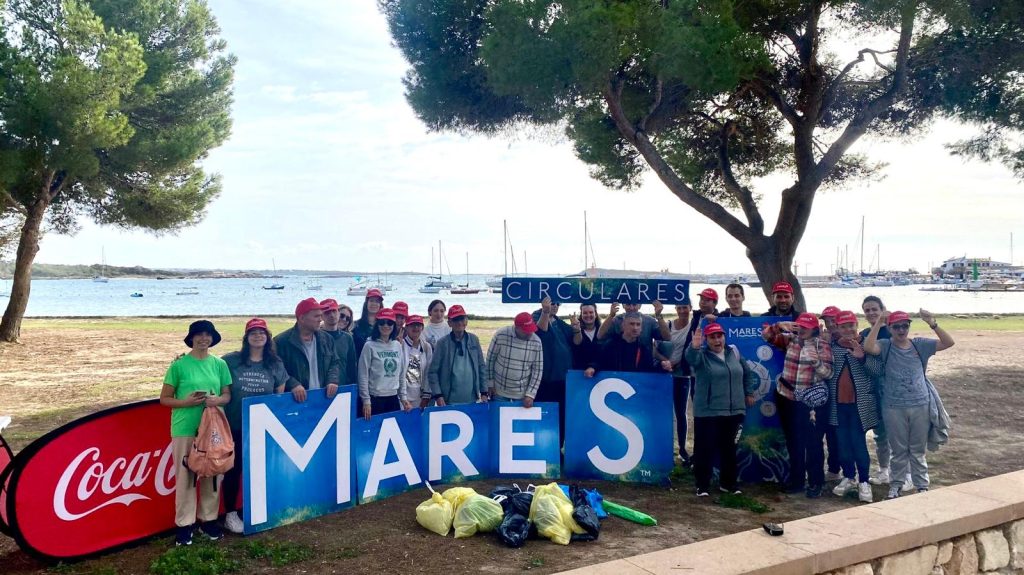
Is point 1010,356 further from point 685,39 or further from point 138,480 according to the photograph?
point 138,480

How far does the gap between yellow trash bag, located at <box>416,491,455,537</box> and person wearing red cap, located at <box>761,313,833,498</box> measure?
328 centimetres

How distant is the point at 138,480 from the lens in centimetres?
529

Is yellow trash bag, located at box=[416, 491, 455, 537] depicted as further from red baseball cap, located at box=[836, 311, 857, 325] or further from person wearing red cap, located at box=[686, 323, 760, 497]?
red baseball cap, located at box=[836, 311, 857, 325]

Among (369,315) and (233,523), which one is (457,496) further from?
(369,315)

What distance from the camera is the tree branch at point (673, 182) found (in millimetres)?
13055

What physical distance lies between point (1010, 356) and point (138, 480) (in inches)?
735

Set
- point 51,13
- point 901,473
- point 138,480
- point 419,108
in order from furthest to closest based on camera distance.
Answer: point 51,13, point 419,108, point 901,473, point 138,480

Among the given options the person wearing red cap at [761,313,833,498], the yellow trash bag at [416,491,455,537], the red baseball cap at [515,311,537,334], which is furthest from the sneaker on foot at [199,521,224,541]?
the person wearing red cap at [761,313,833,498]

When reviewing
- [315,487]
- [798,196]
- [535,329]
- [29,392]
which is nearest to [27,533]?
[315,487]

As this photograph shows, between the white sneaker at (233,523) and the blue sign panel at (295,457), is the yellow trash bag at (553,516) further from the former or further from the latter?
the white sneaker at (233,523)

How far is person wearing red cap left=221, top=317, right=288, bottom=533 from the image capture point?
5.47 m

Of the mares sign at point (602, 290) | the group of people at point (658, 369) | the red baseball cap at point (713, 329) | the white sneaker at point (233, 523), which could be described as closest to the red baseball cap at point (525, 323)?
the group of people at point (658, 369)

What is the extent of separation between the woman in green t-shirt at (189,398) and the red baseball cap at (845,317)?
17.0 ft

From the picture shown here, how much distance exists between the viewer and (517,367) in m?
6.99
